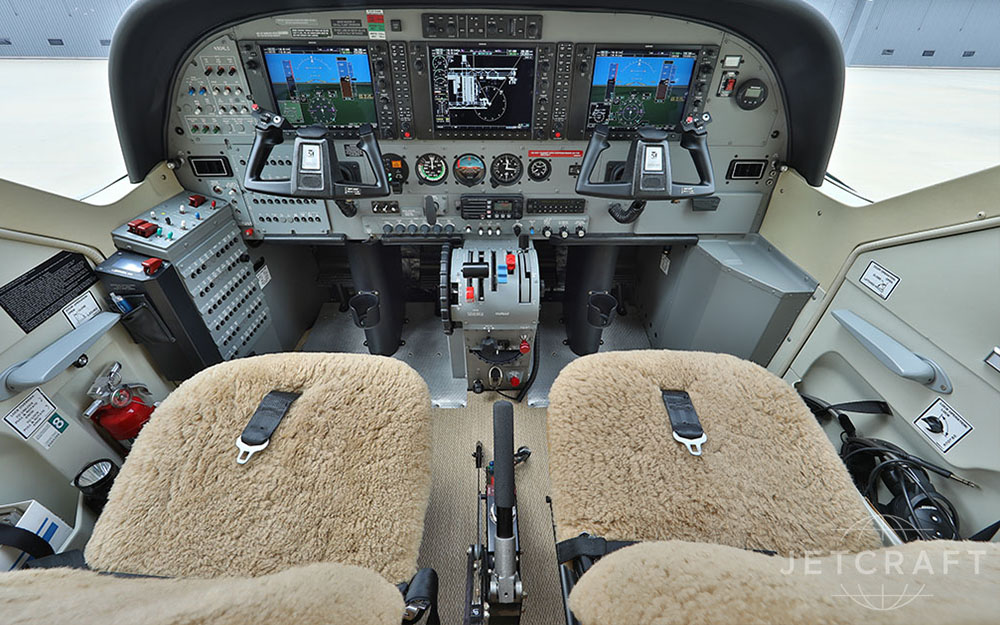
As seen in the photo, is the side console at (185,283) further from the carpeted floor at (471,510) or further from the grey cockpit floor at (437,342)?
the carpeted floor at (471,510)

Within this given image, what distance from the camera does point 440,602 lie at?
4.36 feet

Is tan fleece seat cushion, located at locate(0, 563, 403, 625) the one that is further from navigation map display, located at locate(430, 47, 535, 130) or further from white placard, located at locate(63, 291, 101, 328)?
navigation map display, located at locate(430, 47, 535, 130)

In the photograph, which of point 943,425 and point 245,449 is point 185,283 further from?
point 943,425

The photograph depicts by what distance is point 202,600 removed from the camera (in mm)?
495

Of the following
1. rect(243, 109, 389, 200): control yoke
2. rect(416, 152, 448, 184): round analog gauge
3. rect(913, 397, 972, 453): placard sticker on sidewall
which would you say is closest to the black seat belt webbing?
rect(243, 109, 389, 200): control yoke

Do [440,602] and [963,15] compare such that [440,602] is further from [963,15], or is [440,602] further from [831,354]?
[963,15]

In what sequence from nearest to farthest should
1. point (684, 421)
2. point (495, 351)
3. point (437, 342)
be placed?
point (684, 421) → point (495, 351) → point (437, 342)

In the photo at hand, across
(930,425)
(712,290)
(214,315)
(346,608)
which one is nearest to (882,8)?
(712,290)

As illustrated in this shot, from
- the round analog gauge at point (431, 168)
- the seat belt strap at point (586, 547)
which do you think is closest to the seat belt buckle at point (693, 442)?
the seat belt strap at point (586, 547)

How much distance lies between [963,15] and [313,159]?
7.20ft

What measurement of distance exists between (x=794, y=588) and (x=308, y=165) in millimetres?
1672

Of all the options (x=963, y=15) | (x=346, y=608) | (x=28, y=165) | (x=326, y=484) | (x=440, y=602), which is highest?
(x=963, y=15)

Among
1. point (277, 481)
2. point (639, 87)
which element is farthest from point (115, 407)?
point (639, 87)

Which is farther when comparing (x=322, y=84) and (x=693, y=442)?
(x=322, y=84)
